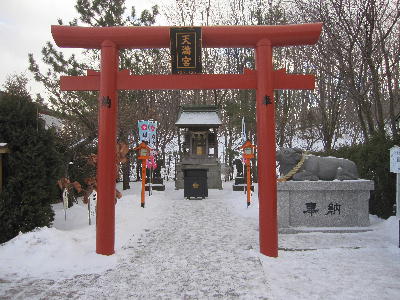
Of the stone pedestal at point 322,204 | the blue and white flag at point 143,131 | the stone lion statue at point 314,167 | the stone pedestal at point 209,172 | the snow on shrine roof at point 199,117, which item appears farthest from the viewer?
the stone pedestal at point 209,172

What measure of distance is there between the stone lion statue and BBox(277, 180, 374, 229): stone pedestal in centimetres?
30

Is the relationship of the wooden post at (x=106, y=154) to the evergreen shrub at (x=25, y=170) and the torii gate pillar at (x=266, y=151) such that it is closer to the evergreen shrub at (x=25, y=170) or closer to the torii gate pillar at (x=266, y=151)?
the evergreen shrub at (x=25, y=170)

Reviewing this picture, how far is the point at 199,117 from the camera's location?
1839 cm

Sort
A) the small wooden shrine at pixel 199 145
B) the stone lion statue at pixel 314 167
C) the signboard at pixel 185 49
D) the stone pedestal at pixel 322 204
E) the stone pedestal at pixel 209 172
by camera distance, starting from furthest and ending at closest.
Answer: the stone pedestal at pixel 209 172 < the small wooden shrine at pixel 199 145 < the stone lion statue at pixel 314 167 < the stone pedestal at pixel 322 204 < the signboard at pixel 185 49

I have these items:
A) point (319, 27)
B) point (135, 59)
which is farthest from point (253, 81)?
point (135, 59)

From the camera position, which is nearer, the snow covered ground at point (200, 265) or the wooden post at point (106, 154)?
the snow covered ground at point (200, 265)

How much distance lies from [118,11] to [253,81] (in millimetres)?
11083

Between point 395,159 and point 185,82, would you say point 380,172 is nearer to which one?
point 395,159

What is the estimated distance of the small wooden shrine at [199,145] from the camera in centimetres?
1788

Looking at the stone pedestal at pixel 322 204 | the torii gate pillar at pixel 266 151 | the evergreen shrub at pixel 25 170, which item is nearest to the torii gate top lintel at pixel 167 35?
the torii gate pillar at pixel 266 151

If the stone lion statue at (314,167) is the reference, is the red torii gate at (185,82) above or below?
above

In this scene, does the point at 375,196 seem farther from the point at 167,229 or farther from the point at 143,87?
the point at 143,87

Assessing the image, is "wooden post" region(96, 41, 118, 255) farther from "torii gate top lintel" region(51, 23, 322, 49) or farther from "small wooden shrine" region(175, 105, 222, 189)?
"small wooden shrine" region(175, 105, 222, 189)

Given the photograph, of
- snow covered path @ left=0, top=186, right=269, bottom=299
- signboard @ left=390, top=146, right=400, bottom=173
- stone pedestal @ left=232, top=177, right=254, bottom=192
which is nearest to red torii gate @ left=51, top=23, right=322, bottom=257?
snow covered path @ left=0, top=186, right=269, bottom=299
